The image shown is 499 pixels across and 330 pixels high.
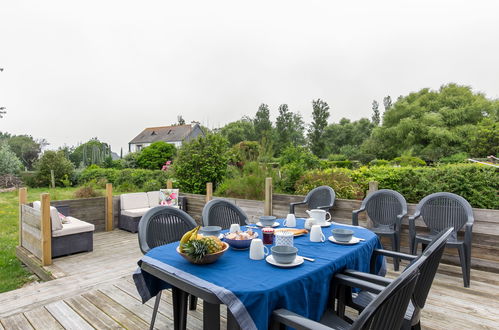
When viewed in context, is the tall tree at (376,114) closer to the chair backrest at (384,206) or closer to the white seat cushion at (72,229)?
the chair backrest at (384,206)

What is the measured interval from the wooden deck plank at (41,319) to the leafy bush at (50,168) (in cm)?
1245

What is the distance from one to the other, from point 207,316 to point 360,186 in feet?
11.7

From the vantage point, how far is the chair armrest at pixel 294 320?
41.2 inches

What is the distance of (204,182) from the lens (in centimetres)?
619

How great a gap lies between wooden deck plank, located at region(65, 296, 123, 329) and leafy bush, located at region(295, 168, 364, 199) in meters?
3.14

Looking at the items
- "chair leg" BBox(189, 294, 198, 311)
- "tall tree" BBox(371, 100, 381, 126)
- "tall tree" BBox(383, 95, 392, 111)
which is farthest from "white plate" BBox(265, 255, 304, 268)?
"tall tree" BBox(383, 95, 392, 111)

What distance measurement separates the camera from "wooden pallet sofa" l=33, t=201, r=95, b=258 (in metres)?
3.90

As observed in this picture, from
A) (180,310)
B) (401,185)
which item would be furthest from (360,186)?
(180,310)

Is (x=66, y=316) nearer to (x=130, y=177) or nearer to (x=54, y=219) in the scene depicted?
(x=54, y=219)

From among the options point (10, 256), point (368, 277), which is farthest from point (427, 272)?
point (10, 256)

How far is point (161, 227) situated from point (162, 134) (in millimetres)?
30765

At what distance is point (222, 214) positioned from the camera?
9.03ft

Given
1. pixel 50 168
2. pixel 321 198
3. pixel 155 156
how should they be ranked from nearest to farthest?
pixel 321 198 < pixel 50 168 < pixel 155 156

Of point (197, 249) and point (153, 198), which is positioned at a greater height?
point (197, 249)
